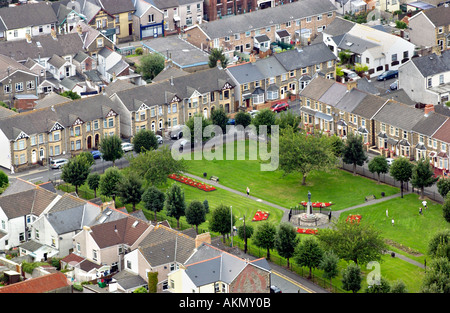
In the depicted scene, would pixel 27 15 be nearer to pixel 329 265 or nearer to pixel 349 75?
pixel 349 75

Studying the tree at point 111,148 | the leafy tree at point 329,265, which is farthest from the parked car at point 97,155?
the leafy tree at point 329,265

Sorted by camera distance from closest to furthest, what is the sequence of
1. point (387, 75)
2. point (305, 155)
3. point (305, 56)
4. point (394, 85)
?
point (305, 155), point (394, 85), point (305, 56), point (387, 75)

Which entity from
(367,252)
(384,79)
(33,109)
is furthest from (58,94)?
(367,252)

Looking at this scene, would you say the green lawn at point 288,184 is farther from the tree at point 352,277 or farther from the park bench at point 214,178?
the tree at point 352,277

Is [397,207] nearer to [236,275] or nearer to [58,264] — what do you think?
[236,275]

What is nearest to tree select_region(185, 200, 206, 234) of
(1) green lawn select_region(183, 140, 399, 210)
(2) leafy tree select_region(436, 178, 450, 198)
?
(1) green lawn select_region(183, 140, 399, 210)

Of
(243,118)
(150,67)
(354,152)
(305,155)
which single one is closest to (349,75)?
(243,118)
